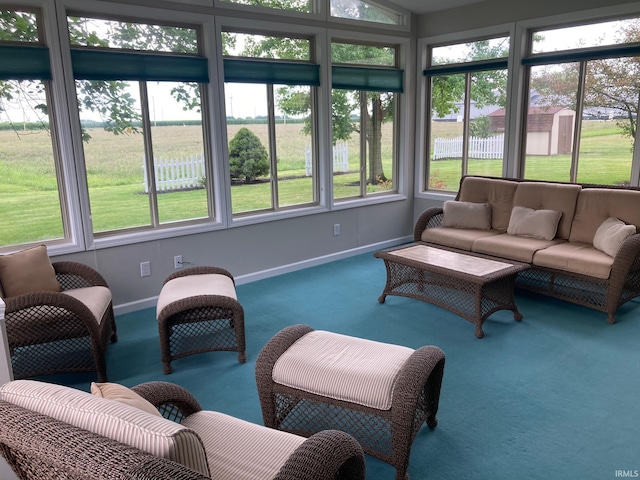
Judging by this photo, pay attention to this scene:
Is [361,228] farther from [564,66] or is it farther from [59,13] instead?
[59,13]

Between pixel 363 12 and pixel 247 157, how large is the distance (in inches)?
85.3

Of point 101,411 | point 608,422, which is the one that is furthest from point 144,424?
point 608,422

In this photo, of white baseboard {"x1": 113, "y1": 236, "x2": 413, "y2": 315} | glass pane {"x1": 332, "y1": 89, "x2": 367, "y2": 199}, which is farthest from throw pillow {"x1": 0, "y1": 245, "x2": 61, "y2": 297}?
glass pane {"x1": 332, "y1": 89, "x2": 367, "y2": 199}

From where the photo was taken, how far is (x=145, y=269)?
14.2 ft

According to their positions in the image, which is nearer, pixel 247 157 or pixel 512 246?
pixel 512 246

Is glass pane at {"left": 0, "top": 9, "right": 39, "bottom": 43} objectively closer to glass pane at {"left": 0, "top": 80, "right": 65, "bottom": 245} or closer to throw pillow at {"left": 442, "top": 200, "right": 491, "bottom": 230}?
glass pane at {"left": 0, "top": 80, "right": 65, "bottom": 245}

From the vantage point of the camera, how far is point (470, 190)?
531 centimetres

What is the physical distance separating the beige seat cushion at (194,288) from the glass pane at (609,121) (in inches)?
149

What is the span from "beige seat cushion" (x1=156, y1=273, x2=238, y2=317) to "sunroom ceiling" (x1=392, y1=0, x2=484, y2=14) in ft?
12.8

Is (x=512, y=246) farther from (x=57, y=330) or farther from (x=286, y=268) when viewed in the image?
(x=57, y=330)

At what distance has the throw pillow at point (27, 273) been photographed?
126 inches

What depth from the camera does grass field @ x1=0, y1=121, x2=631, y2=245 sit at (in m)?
3.82

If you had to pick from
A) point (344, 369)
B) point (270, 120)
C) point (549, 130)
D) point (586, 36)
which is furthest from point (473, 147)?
point (344, 369)

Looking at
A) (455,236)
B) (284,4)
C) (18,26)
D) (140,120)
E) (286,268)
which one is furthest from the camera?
(286,268)
